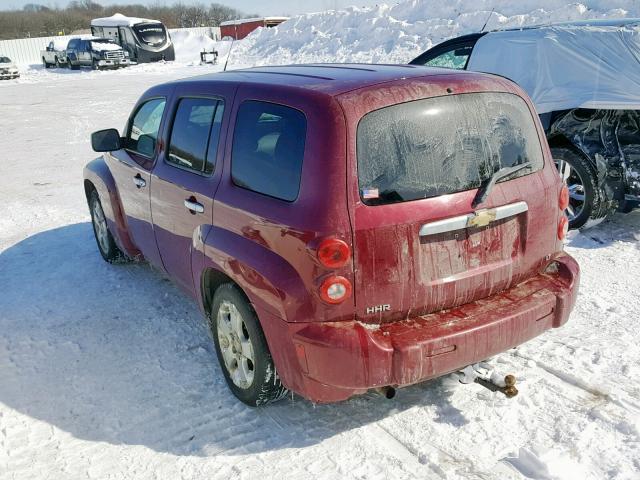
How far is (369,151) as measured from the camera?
2.80m

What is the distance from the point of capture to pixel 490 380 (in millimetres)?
3252

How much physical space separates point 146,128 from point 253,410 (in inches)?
95.0

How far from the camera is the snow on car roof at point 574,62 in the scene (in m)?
5.73

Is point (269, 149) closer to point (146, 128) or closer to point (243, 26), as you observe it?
point (146, 128)

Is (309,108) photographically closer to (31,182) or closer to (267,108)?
(267,108)

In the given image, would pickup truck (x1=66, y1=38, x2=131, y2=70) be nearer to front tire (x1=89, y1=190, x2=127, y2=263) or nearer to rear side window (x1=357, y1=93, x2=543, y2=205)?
front tire (x1=89, y1=190, x2=127, y2=263)

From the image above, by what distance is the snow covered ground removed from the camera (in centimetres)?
290

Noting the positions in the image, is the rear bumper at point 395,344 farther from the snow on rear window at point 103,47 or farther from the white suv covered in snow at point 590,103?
the snow on rear window at point 103,47

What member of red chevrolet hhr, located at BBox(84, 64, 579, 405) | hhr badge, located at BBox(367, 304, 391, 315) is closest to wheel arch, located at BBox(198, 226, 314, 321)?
red chevrolet hhr, located at BBox(84, 64, 579, 405)

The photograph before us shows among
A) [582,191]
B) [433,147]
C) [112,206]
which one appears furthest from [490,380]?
[112,206]

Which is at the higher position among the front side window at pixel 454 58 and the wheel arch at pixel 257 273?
the front side window at pixel 454 58

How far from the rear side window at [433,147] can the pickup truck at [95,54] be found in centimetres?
3317

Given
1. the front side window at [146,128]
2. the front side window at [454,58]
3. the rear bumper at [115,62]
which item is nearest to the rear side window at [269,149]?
the front side window at [146,128]

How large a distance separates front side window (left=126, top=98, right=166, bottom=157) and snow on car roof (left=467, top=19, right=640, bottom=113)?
380 cm
